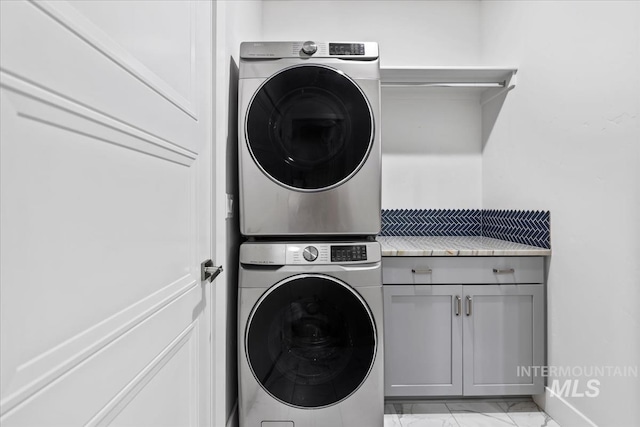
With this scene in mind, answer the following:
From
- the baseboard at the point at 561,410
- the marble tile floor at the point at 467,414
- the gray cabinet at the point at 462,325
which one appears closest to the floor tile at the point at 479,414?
the marble tile floor at the point at 467,414

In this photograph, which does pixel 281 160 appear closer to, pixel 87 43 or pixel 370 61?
pixel 370 61

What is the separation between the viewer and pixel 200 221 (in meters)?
1.07

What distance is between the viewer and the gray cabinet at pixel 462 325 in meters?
1.84

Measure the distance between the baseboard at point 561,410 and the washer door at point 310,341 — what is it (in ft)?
3.33

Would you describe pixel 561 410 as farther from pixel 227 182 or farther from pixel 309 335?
pixel 227 182

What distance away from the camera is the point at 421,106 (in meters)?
2.51

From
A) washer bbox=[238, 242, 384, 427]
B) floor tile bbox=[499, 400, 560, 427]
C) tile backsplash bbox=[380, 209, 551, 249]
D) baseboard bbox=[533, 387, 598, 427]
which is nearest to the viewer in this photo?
washer bbox=[238, 242, 384, 427]

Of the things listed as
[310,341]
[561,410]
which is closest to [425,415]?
[561,410]

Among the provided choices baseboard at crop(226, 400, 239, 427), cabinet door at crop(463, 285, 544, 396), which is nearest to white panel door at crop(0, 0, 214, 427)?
baseboard at crop(226, 400, 239, 427)

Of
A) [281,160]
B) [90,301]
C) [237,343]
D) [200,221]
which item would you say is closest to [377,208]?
[281,160]

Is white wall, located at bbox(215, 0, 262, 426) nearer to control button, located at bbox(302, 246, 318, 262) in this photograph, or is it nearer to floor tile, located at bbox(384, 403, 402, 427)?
control button, located at bbox(302, 246, 318, 262)

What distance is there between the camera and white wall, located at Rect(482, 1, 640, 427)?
4.42 ft

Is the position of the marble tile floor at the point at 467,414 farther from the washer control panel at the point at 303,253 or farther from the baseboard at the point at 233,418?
the washer control panel at the point at 303,253

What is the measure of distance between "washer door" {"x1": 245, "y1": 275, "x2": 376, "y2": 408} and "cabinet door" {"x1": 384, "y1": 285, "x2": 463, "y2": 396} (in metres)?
0.42
